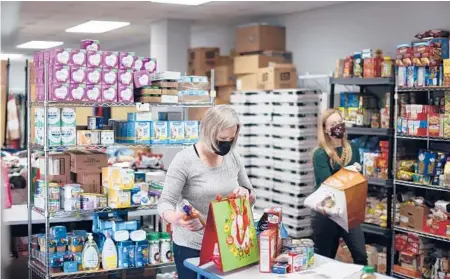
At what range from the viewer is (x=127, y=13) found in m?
9.43

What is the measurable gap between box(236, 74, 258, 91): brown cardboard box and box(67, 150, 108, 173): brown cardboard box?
4123 mm

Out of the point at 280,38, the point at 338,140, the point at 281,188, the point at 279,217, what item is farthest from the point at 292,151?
the point at 279,217

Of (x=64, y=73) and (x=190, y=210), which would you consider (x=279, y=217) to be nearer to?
(x=190, y=210)

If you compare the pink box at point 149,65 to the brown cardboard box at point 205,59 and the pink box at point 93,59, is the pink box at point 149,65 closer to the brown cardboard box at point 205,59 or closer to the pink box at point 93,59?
the pink box at point 93,59

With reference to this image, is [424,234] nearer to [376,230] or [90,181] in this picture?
[376,230]

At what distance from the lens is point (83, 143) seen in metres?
4.77

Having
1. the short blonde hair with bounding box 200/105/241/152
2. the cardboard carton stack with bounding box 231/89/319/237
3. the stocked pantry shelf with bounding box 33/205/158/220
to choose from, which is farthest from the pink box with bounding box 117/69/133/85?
the cardboard carton stack with bounding box 231/89/319/237

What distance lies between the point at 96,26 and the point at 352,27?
4.96 meters

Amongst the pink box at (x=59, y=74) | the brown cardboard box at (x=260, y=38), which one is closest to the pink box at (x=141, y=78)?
the pink box at (x=59, y=74)

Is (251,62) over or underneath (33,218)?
over

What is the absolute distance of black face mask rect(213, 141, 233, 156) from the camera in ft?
11.3

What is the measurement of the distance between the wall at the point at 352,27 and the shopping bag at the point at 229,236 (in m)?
4.41

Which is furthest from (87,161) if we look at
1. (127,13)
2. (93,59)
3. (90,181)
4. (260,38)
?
(127,13)

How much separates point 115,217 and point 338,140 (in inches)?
72.6
